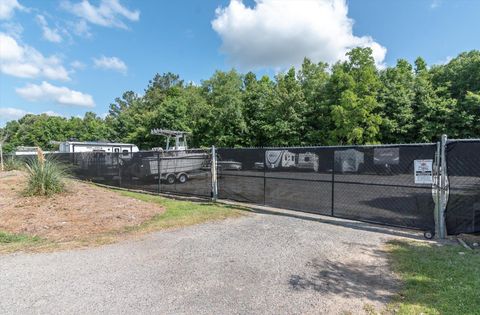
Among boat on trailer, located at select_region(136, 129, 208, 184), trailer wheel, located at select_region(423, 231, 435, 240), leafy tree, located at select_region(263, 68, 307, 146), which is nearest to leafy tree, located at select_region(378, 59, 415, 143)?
leafy tree, located at select_region(263, 68, 307, 146)

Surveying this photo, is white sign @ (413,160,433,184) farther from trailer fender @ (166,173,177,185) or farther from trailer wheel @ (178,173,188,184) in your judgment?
trailer fender @ (166,173,177,185)

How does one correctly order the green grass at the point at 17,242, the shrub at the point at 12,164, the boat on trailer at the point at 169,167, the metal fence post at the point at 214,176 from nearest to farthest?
1. the green grass at the point at 17,242
2. the metal fence post at the point at 214,176
3. the boat on trailer at the point at 169,167
4. the shrub at the point at 12,164

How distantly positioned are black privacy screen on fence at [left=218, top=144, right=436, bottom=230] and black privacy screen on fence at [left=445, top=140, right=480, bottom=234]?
1.08ft

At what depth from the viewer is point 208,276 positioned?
12.9ft

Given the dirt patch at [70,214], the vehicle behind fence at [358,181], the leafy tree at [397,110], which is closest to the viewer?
the vehicle behind fence at [358,181]

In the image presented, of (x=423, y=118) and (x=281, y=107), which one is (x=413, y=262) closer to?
(x=423, y=118)

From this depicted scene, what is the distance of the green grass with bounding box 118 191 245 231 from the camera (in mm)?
6668

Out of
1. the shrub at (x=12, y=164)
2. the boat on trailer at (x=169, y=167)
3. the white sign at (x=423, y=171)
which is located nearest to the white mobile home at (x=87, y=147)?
the shrub at (x=12, y=164)

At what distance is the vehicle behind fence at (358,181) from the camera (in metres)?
5.36

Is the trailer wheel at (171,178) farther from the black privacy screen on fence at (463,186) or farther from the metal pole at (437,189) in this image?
the black privacy screen on fence at (463,186)

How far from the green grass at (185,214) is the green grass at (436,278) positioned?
4.04 m

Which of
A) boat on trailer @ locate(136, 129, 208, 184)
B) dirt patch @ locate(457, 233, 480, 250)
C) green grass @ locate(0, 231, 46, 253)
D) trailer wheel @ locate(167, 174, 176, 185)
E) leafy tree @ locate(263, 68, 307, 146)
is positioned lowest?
green grass @ locate(0, 231, 46, 253)

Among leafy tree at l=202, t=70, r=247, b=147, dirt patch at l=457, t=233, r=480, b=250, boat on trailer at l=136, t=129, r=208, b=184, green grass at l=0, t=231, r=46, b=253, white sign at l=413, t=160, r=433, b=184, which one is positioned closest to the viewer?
dirt patch at l=457, t=233, r=480, b=250

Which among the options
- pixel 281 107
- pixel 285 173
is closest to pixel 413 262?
pixel 285 173
